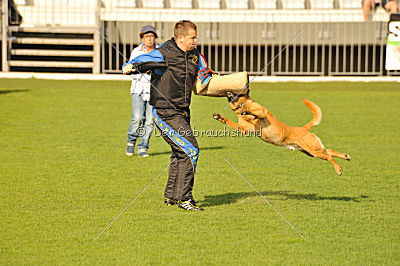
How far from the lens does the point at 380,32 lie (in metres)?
22.0

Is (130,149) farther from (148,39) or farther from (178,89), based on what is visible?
(178,89)

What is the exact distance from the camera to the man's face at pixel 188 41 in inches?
276

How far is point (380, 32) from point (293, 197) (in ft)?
49.0

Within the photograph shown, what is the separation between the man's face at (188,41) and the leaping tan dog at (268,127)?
627mm

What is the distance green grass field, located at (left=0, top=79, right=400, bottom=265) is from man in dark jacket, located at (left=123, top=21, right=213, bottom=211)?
37 centimetres

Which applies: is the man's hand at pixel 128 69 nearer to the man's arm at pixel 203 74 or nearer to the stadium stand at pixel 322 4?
the man's arm at pixel 203 74

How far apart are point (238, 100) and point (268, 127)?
0.46 meters

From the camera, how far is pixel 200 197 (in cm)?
811

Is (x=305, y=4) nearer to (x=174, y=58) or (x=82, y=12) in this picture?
(x=82, y=12)

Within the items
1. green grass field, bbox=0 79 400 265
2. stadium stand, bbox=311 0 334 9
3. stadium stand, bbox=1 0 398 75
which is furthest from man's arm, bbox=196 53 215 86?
stadium stand, bbox=311 0 334 9

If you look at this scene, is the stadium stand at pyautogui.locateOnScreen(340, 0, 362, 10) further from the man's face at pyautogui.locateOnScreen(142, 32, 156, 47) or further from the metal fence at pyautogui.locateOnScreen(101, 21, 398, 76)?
the man's face at pyautogui.locateOnScreen(142, 32, 156, 47)

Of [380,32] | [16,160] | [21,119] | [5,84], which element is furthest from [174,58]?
[380,32]

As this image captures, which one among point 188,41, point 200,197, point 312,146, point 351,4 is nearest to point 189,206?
point 200,197

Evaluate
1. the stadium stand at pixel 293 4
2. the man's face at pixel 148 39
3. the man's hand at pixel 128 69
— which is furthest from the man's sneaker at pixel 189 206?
the stadium stand at pixel 293 4
